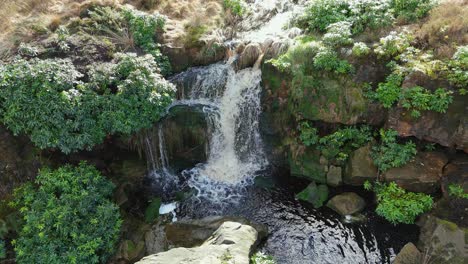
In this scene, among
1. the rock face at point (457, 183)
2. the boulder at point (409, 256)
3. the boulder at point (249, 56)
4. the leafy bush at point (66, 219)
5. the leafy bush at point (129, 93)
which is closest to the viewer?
the boulder at point (409, 256)

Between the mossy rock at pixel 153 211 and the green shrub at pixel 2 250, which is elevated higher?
the green shrub at pixel 2 250

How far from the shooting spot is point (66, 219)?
883cm

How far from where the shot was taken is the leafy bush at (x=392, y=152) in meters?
9.70

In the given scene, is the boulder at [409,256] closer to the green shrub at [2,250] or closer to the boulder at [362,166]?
the boulder at [362,166]

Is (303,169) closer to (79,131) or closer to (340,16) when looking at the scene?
(340,16)

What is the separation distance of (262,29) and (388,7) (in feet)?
15.4

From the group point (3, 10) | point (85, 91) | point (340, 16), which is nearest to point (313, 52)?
point (340, 16)

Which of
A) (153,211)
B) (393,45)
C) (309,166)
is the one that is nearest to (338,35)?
(393,45)

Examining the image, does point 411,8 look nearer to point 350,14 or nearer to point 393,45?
point 350,14

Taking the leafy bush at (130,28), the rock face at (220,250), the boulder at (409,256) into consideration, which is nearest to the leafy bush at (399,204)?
the boulder at (409,256)

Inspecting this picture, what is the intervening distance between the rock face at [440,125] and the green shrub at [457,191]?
1.01m

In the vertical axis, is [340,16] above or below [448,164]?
above

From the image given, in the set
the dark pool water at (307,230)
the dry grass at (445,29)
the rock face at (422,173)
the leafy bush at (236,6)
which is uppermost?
the leafy bush at (236,6)

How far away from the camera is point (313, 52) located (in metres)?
10.9
